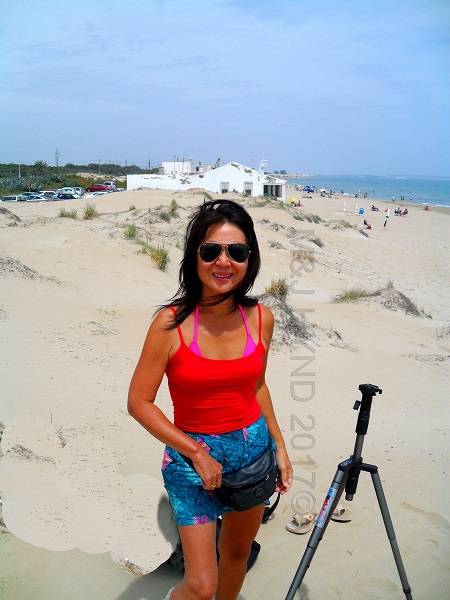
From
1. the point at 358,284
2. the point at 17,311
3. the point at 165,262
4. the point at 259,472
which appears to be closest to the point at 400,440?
the point at 259,472

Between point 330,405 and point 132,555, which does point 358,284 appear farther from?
point 132,555

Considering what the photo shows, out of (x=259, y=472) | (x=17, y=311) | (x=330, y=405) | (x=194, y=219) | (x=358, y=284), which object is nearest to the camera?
(x=259, y=472)

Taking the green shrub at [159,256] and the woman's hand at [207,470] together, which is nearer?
the woman's hand at [207,470]

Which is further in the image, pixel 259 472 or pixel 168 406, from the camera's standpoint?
pixel 168 406

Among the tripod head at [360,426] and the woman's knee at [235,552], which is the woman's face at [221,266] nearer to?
the tripod head at [360,426]

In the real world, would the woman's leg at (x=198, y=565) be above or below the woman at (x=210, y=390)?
below

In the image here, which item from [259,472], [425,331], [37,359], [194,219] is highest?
[194,219]

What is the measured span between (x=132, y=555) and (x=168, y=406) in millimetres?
2420

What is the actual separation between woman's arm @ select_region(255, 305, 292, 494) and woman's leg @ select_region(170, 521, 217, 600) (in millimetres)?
444

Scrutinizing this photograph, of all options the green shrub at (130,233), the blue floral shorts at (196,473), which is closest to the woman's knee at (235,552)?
the blue floral shorts at (196,473)

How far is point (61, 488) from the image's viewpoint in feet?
11.6

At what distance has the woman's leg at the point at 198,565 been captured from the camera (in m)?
2.07

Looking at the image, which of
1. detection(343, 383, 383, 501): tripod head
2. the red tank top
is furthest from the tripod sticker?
the red tank top

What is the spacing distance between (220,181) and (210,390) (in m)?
48.8
